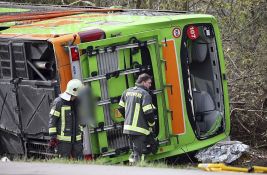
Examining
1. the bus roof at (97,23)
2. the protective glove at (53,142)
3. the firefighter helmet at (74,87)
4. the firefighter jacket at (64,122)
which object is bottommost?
the protective glove at (53,142)

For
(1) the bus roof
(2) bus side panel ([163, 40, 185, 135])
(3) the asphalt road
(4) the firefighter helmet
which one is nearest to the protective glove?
(4) the firefighter helmet

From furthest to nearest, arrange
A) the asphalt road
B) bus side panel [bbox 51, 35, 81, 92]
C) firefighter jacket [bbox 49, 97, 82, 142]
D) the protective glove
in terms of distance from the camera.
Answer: the protective glove < firefighter jacket [bbox 49, 97, 82, 142] < bus side panel [bbox 51, 35, 81, 92] < the asphalt road

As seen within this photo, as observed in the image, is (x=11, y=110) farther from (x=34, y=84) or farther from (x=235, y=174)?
(x=235, y=174)

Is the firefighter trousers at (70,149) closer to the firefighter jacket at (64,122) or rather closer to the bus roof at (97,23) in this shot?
the firefighter jacket at (64,122)

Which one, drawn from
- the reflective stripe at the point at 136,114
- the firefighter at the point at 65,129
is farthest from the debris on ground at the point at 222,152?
the firefighter at the point at 65,129

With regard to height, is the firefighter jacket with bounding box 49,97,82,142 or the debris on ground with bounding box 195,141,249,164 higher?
the firefighter jacket with bounding box 49,97,82,142

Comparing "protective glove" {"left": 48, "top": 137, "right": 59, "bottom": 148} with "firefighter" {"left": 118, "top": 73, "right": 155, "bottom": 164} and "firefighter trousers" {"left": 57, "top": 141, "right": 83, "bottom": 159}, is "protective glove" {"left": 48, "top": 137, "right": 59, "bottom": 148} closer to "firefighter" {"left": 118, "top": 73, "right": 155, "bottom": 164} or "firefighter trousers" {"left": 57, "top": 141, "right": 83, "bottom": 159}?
"firefighter trousers" {"left": 57, "top": 141, "right": 83, "bottom": 159}

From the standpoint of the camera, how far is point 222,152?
10.2m

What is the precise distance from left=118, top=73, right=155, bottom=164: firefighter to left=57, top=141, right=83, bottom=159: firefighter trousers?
629 mm

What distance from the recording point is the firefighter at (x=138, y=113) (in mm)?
9023

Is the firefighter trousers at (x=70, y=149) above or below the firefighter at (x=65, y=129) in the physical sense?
below

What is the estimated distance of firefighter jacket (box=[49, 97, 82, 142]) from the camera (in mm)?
8891

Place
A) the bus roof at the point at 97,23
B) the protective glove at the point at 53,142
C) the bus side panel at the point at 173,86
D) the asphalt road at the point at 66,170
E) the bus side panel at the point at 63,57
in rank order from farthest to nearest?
1. the bus side panel at the point at 173,86
2. the bus roof at the point at 97,23
3. the protective glove at the point at 53,142
4. the bus side panel at the point at 63,57
5. the asphalt road at the point at 66,170

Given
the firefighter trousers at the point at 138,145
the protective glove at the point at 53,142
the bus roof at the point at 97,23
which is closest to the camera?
the protective glove at the point at 53,142
